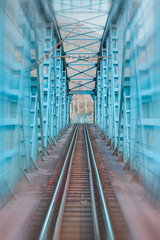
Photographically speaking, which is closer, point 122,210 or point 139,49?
point 122,210

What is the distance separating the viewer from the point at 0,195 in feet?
13.1

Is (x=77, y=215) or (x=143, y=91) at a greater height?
(x=143, y=91)

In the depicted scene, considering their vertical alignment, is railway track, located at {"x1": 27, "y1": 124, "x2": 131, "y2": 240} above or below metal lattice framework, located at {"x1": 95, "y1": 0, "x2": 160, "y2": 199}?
below

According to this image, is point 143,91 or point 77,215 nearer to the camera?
point 77,215

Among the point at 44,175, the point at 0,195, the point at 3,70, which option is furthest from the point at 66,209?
the point at 3,70

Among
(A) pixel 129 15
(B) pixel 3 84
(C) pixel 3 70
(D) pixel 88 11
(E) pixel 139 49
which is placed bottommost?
(B) pixel 3 84

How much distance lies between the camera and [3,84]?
428cm

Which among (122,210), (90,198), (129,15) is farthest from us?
→ (129,15)

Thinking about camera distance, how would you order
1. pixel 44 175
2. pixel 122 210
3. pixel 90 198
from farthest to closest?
pixel 44 175, pixel 90 198, pixel 122 210

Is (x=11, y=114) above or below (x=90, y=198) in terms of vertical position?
above

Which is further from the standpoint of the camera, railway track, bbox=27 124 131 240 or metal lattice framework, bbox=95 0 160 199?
metal lattice framework, bbox=95 0 160 199

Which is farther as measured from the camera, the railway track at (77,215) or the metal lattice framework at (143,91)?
the metal lattice framework at (143,91)

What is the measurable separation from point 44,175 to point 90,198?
7.03 ft

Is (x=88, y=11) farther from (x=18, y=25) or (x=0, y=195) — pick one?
(x=0, y=195)
